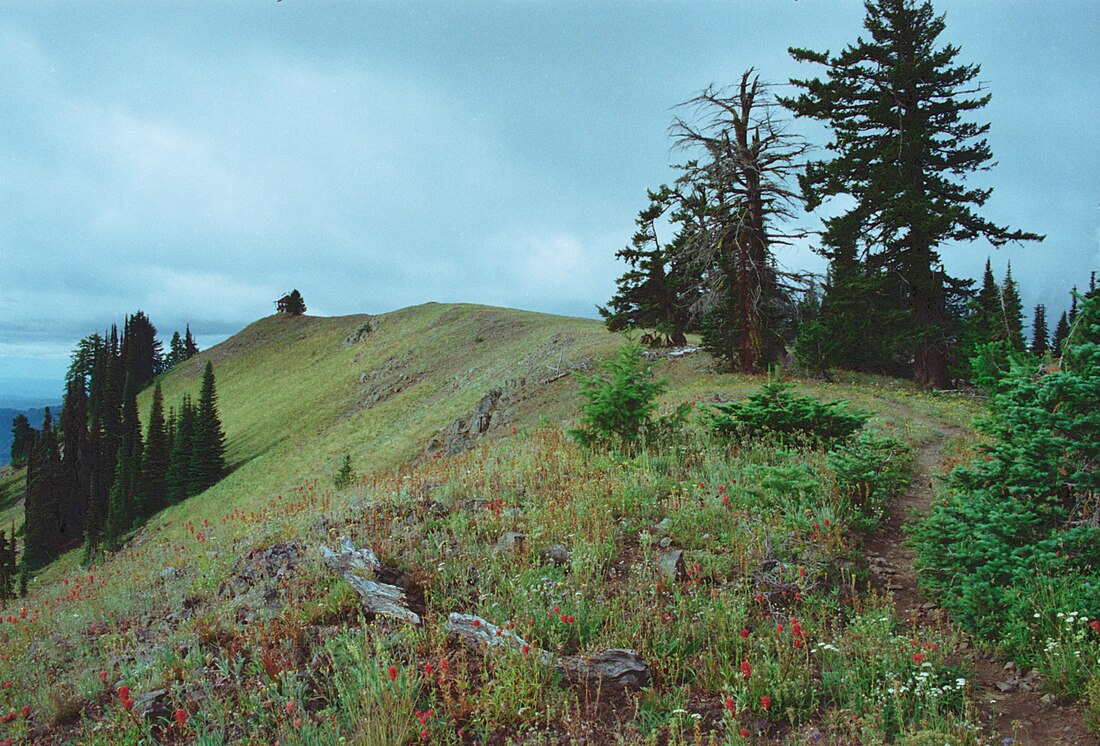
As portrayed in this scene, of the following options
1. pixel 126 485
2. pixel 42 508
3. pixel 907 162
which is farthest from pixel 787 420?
pixel 42 508

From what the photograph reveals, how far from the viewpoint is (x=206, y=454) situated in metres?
52.4

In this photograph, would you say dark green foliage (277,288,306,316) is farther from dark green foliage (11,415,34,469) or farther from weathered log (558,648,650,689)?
weathered log (558,648,650,689)

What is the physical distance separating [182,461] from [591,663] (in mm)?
61424

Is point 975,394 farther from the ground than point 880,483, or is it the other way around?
point 975,394

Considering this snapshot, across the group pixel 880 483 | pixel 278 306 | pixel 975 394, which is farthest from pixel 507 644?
pixel 278 306

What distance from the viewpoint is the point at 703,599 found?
16.7 ft

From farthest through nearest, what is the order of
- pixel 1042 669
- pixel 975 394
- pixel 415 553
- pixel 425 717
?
pixel 975 394 → pixel 415 553 → pixel 1042 669 → pixel 425 717

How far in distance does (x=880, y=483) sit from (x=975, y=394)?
17.2m

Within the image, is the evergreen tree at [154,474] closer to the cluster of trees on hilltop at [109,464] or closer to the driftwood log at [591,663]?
the cluster of trees on hilltop at [109,464]

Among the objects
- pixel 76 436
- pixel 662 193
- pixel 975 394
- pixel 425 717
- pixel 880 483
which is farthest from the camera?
pixel 76 436

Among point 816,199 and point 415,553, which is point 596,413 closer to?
point 415,553

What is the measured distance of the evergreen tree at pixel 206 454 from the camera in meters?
51.5

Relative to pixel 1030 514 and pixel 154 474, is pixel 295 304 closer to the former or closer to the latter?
pixel 154 474

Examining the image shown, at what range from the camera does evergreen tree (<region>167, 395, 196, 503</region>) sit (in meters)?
53.5
